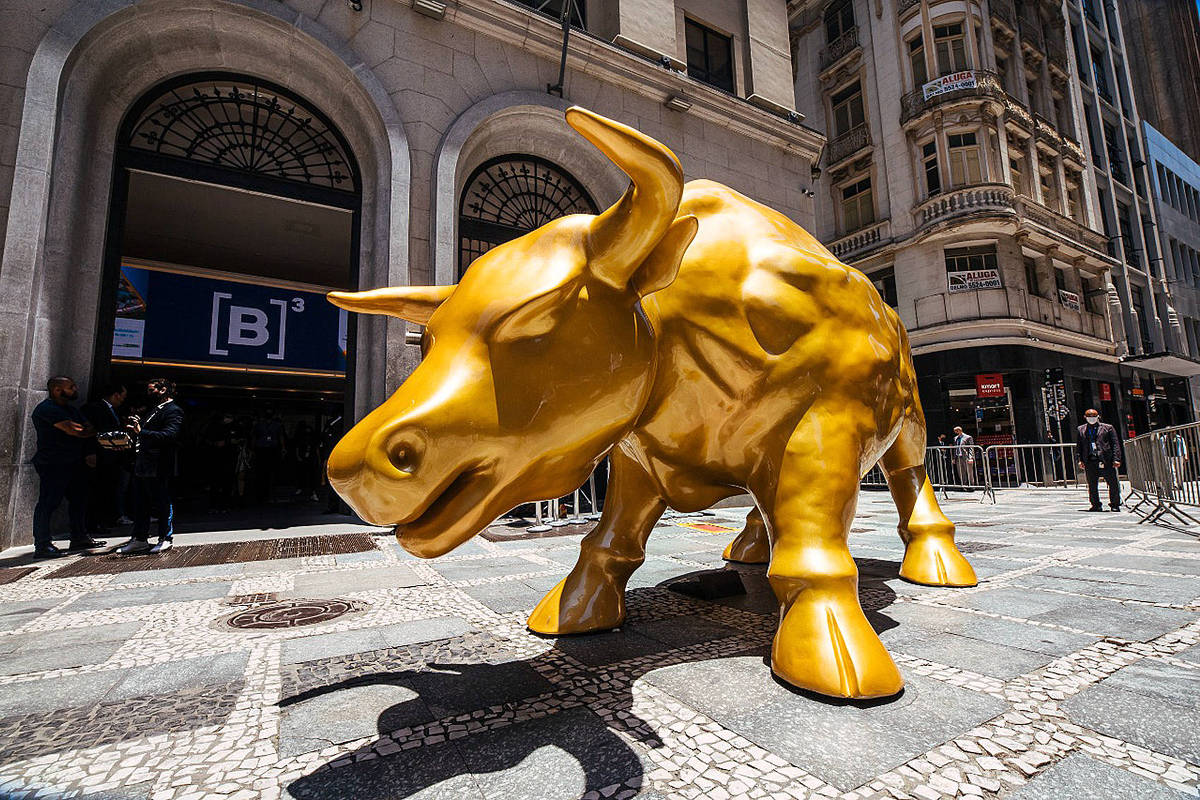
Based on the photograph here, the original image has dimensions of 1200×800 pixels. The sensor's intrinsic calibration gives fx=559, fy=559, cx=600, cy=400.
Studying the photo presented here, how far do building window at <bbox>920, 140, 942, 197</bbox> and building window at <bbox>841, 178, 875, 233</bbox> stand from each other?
2139mm

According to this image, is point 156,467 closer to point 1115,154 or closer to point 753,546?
point 753,546

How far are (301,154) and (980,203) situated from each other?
66.0 feet

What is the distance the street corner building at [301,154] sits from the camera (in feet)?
20.6

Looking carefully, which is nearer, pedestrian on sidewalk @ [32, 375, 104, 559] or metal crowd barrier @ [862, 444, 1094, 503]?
pedestrian on sidewalk @ [32, 375, 104, 559]

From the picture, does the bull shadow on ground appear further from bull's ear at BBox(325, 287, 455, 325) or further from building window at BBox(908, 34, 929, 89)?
building window at BBox(908, 34, 929, 89)

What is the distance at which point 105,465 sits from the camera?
6969 millimetres

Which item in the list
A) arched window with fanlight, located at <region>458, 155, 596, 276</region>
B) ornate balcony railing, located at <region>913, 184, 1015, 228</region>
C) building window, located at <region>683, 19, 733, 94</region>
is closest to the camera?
arched window with fanlight, located at <region>458, 155, 596, 276</region>

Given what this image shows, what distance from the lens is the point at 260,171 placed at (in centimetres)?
806

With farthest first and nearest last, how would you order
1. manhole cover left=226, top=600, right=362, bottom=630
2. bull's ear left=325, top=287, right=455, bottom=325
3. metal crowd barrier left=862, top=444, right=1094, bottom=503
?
metal crowd barrier left=862, top=444, right=1094, bottom=503
manhole cover left=226, top=600, right=362, bottom=630
bull's ear left=325, top=287, right=455, bottom=325

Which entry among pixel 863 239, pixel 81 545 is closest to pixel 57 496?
pixel 81 545

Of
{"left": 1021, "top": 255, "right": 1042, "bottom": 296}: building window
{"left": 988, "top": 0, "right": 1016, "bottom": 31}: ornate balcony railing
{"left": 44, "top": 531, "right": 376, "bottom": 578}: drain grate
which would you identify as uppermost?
{"left": 988, "top": 0, "right": 1016, "bottom": 31}: ornate balcony railing

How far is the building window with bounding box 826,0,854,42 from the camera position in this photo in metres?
22.8

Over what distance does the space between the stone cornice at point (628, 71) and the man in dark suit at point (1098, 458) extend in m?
7.47

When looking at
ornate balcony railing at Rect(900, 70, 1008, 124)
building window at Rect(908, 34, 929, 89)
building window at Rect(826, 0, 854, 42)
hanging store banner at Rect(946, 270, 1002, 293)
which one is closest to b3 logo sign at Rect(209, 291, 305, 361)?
hanging store banner at Rect(946, 270, 1002, 293)
